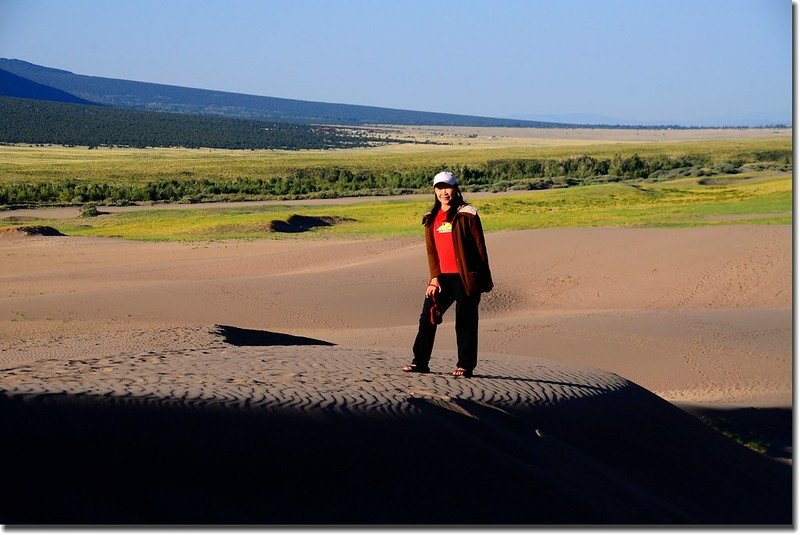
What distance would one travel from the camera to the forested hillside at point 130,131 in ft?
422

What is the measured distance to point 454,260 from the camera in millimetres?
7660

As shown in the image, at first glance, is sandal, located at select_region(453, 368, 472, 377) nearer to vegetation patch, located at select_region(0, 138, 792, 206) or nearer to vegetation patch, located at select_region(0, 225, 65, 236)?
vegetation patch, located at select_region(0, 225, 65, 236)

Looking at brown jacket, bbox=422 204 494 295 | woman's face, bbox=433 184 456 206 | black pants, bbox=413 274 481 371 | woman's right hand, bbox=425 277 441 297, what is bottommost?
black pants, bbox=413 274 481 371

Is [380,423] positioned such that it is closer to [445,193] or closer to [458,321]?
[458,321]

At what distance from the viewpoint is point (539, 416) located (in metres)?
7.42

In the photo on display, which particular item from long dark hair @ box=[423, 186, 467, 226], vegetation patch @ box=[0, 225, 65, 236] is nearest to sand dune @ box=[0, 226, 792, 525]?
long dark hair @ box=[423, 186, 467, 226]

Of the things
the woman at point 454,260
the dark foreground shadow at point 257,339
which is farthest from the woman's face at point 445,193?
the dark foreground shadow at point 257,339

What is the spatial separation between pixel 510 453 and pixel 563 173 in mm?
61549

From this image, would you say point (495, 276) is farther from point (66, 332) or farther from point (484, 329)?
point (66, 332)

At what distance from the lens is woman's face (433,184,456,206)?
7.55 m

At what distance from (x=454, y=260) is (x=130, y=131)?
14162 centimetres

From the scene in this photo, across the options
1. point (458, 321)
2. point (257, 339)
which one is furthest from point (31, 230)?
point (458, 321)

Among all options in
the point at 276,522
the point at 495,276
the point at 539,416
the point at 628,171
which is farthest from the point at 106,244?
the point at 628,171

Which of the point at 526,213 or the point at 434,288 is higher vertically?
the point at 434,288
